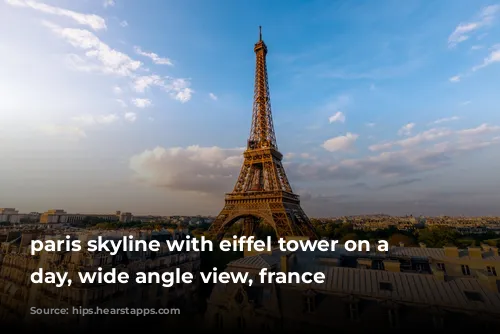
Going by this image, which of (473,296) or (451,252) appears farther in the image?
(451,252)

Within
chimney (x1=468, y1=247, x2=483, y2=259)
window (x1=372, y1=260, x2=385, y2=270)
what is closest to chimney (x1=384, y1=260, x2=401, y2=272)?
window (x1=372, y1=260, x2=385, y2=270)

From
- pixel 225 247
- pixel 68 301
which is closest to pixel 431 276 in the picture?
pixel 68 301

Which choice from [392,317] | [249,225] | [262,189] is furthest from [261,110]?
[392,317]

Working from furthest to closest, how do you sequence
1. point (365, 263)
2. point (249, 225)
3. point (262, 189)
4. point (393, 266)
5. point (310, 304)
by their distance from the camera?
point (249, 225) < point (262, 189) < point (365, 263) < point (393, 266) < point (310, 304)

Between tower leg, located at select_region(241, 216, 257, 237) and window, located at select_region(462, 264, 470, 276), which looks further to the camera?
tower leg, located at select_region(241, 216, 257, 237)

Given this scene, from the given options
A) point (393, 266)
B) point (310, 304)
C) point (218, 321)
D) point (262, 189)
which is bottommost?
point (218, 321)

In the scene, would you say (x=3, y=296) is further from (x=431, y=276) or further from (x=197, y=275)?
(x=431, y=276)

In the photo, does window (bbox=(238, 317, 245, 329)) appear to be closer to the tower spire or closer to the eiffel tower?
the eiffel tower

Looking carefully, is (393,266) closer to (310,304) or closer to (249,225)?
(310,304)
